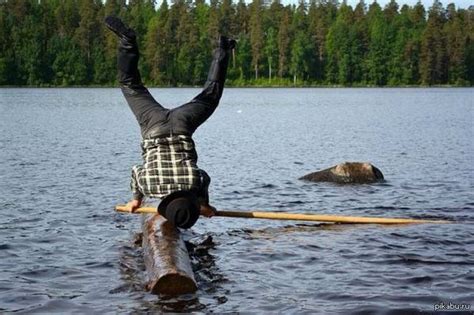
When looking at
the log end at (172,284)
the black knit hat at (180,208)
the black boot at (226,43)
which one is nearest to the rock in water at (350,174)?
the black boot at (226,43)

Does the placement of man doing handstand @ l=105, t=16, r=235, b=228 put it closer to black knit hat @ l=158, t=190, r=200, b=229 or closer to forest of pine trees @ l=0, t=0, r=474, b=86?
black knit hat @ l=158, t=190, r=200, b=229

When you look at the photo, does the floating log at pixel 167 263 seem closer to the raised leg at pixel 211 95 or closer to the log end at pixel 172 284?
the log end at pixel 172 284

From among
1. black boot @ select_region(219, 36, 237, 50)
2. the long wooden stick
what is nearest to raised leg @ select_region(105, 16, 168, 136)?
black boot @ select_region(219, 36, 237, 50)

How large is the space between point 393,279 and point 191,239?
4721 millimetres

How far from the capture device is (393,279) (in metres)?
11.9

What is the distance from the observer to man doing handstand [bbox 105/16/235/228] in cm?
1115

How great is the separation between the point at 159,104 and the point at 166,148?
826 millimetres

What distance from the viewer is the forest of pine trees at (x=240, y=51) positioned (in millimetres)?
168250

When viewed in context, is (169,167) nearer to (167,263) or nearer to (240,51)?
(167,263)

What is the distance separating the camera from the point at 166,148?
1124 centimetres

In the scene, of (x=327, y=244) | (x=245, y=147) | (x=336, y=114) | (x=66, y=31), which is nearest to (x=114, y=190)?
(x=327, y=244)

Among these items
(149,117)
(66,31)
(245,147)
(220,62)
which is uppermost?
(66,31)

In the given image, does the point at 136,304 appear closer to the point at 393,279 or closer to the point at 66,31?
the point at 393,279

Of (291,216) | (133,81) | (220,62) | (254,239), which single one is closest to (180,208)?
(133,81)
